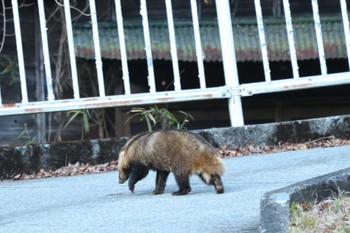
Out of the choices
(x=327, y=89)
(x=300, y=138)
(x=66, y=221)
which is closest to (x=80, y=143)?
(x=300, y=138)

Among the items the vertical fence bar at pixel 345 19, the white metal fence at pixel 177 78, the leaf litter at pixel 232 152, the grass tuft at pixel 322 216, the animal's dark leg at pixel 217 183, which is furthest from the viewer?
the vertical fence bar at pixel 345 19

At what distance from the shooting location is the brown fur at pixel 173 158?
721 centimetres

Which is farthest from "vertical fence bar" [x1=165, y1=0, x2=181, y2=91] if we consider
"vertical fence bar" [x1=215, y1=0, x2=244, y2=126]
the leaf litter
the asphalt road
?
the asphalt road

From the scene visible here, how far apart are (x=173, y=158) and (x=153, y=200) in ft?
1.04

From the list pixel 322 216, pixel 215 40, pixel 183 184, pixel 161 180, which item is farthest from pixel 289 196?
pixel 215 40

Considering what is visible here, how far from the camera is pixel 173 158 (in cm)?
732

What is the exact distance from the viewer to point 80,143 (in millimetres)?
9211

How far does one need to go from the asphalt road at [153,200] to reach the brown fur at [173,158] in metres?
0.12

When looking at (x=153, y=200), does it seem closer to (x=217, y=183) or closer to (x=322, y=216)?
(x=217, y=183)

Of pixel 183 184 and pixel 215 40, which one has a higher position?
pixel 215 40

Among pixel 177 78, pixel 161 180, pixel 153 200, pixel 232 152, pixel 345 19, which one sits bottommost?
pixel 153 200

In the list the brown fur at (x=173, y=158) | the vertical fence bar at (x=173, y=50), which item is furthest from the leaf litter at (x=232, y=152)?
the brown fur at (x=173, y=158)

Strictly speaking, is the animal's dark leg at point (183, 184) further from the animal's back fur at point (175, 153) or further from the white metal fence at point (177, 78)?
the white metal fence at point (177, 78)

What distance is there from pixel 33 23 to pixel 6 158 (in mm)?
4208
